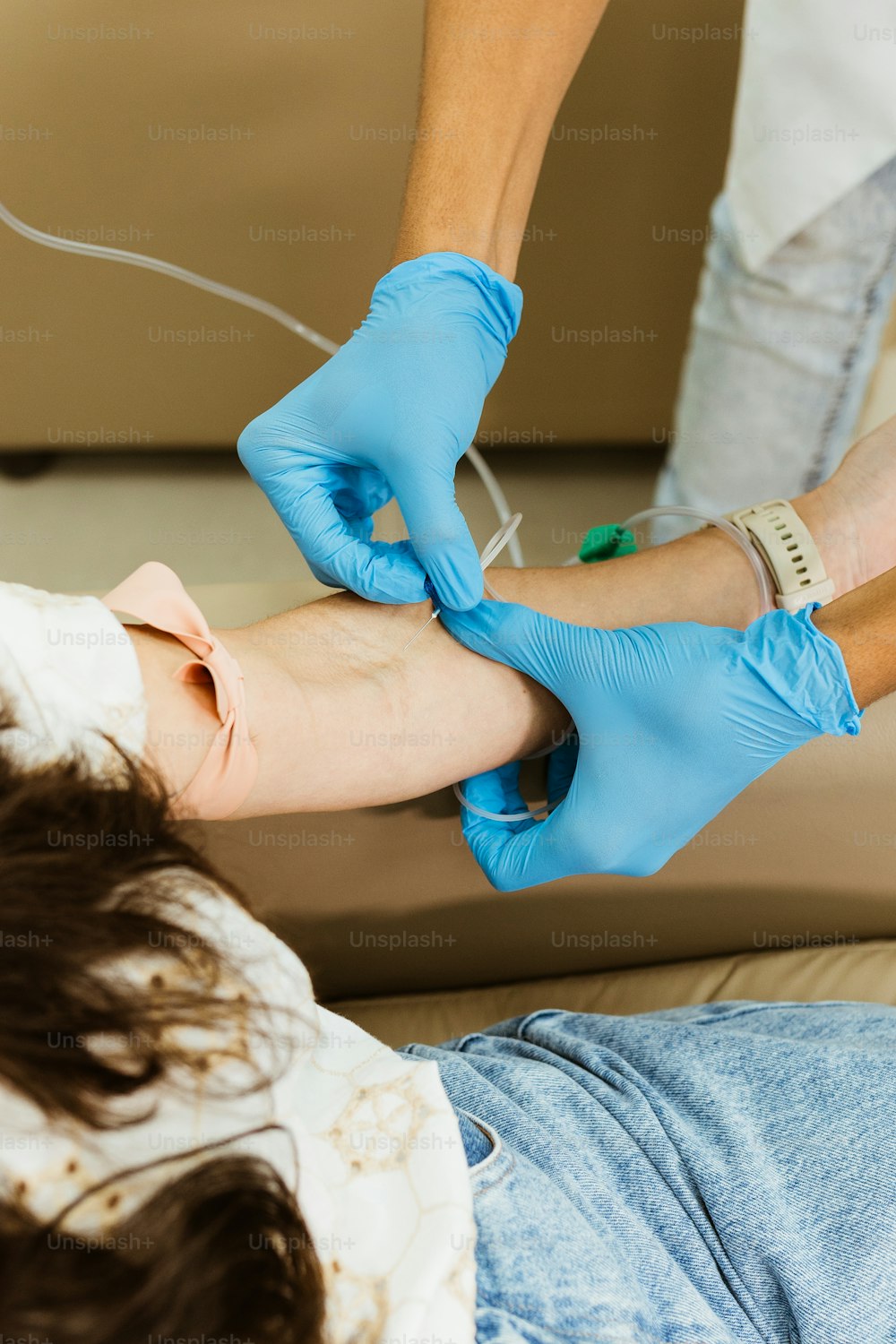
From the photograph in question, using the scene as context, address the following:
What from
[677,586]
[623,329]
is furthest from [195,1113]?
[623,329]

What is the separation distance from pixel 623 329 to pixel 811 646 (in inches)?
35.3

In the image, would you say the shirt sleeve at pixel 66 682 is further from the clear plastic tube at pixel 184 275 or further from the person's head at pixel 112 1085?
the clear plastic tube at pixel 184 275

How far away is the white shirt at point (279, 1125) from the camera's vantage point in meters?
0.60

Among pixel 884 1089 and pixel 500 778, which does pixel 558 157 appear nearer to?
pixel 500 778

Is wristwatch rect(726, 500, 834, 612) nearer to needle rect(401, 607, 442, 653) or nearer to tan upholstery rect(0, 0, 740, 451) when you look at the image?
needle rect(401, 607, 442, 653)

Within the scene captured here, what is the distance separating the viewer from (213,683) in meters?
0.84

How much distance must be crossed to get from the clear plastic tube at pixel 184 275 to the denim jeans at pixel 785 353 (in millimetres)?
329

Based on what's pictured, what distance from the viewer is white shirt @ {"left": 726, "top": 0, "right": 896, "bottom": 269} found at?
112cm

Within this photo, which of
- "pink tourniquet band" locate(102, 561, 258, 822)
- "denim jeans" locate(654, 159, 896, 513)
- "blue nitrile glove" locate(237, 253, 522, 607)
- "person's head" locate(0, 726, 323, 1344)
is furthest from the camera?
"denim jeans" locate(654, 159, 896, 513)

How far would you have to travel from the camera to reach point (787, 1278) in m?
0.74

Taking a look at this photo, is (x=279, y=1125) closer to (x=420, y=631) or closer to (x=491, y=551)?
(x=420, y=631)

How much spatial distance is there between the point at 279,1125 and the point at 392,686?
411mm

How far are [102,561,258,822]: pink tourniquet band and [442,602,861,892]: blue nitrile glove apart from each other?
26cm

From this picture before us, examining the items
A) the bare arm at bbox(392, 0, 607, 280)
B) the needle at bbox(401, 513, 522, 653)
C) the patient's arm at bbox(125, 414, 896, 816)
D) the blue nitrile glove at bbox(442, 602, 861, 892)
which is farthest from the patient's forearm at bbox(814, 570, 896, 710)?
the bare arm at bbox(392, 0, 607, 280)
